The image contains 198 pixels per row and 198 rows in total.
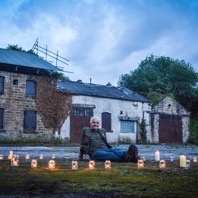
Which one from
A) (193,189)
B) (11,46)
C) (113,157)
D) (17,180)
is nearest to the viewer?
(193,189)

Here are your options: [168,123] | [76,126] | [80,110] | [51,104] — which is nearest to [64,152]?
[51,104]

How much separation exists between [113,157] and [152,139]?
2578 centimetres

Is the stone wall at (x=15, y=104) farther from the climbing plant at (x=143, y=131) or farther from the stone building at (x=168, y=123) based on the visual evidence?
the stone building at (x=168, y=123)

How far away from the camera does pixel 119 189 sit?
Result: 3746 mm

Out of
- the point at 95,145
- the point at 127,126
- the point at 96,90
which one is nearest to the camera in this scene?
the point at 95,145

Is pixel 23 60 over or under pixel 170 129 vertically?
over

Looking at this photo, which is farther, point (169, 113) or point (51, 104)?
point (169, 113)

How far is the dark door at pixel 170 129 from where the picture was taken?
112 feet

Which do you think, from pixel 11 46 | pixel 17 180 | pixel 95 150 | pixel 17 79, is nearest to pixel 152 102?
pixel 17 79

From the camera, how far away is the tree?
42.4 m

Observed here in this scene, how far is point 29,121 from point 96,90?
727 cm

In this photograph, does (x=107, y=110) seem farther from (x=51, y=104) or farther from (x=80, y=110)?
(x=51, y=104)

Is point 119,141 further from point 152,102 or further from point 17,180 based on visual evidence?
point 17,180

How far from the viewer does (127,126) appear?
105 ft
